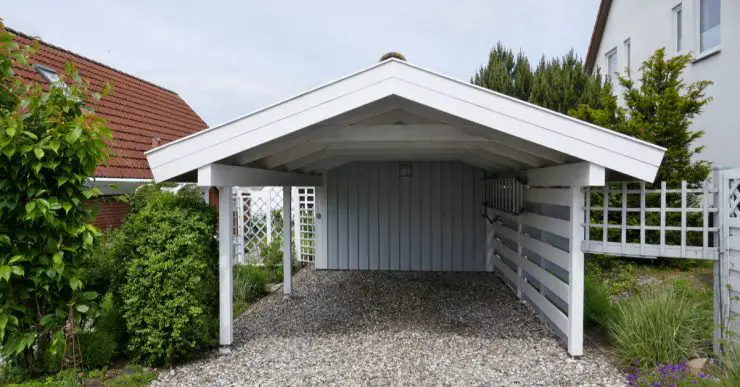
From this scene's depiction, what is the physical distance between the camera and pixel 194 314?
12.9ft

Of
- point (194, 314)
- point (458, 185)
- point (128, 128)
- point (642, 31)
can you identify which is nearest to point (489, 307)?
point (458, 185)

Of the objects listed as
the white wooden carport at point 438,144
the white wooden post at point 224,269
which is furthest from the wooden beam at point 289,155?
the white wooden post at point 224,269

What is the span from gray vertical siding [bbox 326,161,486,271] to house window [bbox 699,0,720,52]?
14.2 feet

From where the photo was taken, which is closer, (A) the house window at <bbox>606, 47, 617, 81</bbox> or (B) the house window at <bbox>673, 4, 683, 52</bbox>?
(B) the house window at <bbox>673, 4, 683, 52</bbox>

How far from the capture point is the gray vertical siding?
875cm

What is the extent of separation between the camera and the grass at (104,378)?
338 cm

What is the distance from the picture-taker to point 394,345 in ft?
15.2

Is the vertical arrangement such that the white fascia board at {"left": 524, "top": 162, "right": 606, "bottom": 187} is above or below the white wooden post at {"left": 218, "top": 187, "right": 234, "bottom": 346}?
above

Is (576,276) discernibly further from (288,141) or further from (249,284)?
(249,284)

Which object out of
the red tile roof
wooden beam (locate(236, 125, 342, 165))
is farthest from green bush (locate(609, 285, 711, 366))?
the red tile roof

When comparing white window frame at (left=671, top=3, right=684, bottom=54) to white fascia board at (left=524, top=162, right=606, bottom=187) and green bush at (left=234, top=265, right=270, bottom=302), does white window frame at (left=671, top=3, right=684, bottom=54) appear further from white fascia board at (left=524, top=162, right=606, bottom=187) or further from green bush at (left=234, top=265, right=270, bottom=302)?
green bush at (left=234, top=265, right=270, bottom=302)

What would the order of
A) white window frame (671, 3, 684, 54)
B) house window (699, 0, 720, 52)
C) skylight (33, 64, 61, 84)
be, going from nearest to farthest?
skylight (33, 64, 61, 84)
house window (699, 0, 720, 52)
white window frame (671, 3, 684, 54)

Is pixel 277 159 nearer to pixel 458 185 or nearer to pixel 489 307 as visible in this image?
pixel 489 307

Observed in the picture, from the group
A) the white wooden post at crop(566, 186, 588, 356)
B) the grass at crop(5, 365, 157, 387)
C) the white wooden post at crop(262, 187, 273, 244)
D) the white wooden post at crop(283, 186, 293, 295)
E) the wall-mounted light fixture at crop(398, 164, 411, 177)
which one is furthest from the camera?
the white wooden post at crop(262, 187, 273, 244)
